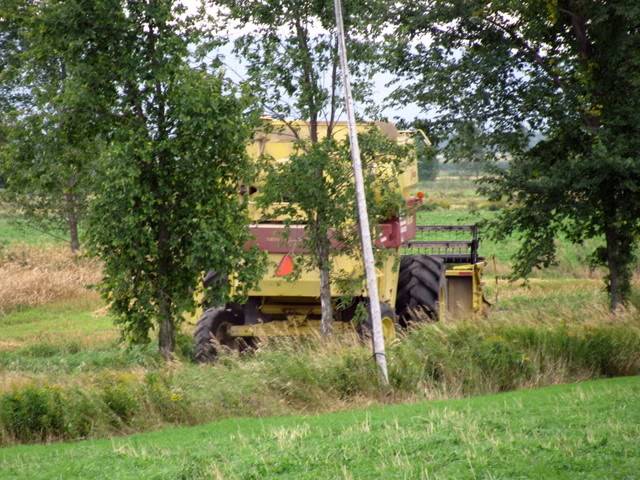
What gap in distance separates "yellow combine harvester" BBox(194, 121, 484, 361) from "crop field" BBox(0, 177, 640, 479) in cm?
118

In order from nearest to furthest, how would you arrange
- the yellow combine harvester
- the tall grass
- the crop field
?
the crop field
the tall grass
the yellow combine harvester

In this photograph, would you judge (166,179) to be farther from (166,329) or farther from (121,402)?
(121,402)

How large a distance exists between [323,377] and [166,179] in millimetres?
3437

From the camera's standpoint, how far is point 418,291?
63.4ft

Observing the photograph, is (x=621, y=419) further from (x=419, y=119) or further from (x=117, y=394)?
(x=419, y=119)

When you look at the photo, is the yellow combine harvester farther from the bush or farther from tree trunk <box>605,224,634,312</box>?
the bush

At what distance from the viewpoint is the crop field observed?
898 centimetres

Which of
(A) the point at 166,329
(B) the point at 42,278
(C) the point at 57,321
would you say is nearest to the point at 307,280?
(A) the point at 166,329

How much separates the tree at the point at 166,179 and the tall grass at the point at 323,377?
3.99 ft

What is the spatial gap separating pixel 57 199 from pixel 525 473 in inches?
1017

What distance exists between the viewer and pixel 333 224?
661 inches

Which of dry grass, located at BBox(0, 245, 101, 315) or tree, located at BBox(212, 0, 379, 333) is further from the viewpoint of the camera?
dry grass, located at BBox(0, 245, 101, 315)

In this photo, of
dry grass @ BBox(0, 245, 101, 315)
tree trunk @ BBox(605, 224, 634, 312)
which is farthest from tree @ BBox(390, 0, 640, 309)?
dry grass @ BBox(0, 245, 101, 315)

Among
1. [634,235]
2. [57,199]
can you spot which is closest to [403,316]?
[634,235]
